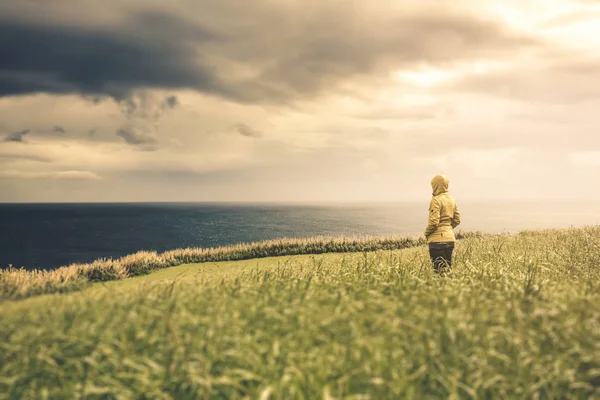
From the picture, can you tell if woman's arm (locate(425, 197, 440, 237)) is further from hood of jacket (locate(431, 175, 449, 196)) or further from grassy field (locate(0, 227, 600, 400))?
grassy field (locate(0, 227, 600, 400))

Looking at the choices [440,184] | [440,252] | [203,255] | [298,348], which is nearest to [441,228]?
[440,252]

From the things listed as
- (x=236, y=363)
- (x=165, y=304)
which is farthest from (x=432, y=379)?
(x=165, y=304)

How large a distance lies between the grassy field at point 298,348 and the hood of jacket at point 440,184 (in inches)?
216

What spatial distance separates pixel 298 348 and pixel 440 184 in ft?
26.2

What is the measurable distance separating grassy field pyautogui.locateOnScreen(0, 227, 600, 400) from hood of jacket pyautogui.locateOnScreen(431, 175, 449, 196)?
5.48 m

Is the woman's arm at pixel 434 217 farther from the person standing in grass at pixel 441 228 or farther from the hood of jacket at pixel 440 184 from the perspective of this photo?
the hood of jacket at pixel 440 184

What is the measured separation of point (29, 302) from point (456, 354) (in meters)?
6.58

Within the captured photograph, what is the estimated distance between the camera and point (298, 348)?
5188 mm

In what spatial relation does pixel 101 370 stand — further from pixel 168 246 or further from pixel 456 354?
pixel 168 246

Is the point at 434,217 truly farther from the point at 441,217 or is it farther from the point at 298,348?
the point at 298,348

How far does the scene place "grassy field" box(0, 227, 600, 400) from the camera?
15.6ft

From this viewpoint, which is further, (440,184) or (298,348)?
(440,184)

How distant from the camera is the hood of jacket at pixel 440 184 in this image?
11500 millimetres

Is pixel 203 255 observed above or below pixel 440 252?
below
